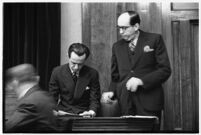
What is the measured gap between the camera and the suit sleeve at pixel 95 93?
14.5 ft

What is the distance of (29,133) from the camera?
4.32 metres

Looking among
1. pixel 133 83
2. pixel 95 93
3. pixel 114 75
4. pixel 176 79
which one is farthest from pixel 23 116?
→ pixel 176 79

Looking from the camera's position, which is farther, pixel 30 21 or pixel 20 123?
pixel 30 21

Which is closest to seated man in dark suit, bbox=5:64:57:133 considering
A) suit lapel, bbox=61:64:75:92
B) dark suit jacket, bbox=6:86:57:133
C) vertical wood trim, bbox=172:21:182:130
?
dark suit jacket, bbox=6:86:57:133

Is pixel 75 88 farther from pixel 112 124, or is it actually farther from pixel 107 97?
pixel 112 124

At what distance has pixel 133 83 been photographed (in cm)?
446

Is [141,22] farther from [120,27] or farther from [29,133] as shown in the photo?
[29,133]

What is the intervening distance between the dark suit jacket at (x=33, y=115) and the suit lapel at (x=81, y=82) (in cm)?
30

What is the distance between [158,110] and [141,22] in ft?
2.80

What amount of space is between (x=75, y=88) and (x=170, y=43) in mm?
1004

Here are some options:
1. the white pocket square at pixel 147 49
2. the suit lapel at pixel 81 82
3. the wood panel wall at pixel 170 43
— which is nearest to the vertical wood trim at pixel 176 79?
the wood panel wall at pixel 170 43

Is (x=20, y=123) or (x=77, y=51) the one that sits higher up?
(x=77, y=51)

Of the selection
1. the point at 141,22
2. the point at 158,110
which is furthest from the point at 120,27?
the point at 158,110

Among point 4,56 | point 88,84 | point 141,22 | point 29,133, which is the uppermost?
point 141,22
